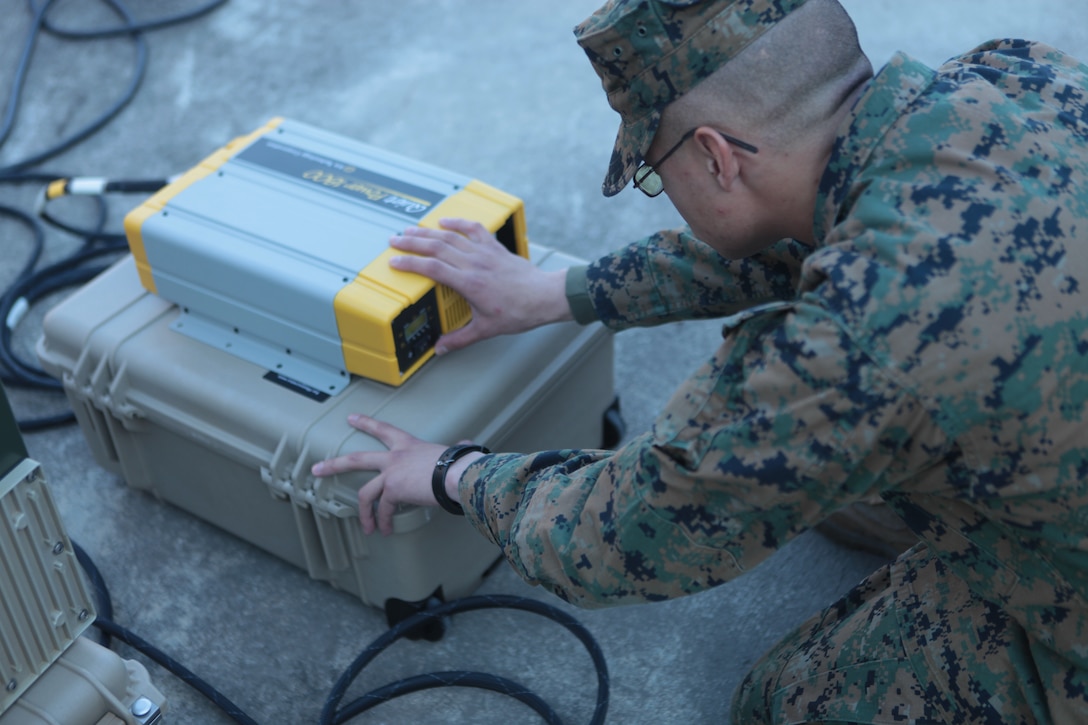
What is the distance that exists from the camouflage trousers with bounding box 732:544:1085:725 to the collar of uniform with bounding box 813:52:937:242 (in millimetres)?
550

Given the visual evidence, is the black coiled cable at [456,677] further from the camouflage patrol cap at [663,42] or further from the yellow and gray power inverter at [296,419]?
the camouflage patrol cap at [663,42]

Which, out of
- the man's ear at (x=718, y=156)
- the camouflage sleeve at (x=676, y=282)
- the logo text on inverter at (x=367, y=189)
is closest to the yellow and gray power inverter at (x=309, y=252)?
the logo text on inverter at (x=367, y=189)

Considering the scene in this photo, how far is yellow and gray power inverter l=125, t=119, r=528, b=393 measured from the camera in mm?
1705

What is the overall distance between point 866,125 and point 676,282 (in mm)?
572

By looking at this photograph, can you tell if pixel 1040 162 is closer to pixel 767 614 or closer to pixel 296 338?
pixel 767 614

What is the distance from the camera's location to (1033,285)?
1148 millimetres

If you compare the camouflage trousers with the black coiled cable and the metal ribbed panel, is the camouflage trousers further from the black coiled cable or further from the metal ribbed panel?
the metal ribbed panel

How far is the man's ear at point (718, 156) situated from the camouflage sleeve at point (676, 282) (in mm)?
380

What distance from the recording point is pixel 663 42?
1.25 metres

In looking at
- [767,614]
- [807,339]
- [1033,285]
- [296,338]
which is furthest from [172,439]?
[1033,285]

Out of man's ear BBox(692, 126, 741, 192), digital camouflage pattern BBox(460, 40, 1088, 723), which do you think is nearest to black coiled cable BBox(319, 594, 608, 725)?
digital camouflage pattern BBox(460, 40, 1088, 723)

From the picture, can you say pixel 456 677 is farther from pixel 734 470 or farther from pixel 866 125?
pixel 866 125

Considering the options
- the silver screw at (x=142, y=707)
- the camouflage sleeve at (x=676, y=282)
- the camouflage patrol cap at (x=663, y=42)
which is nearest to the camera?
the camouflage patrol cap at (x=663, y=42)

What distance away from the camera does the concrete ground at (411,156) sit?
186 centimetres
